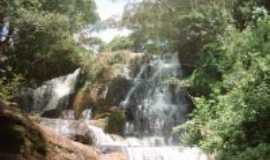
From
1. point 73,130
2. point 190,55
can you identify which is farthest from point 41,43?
point 73,130

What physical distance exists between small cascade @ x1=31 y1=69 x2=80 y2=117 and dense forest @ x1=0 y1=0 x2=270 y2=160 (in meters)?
0.77

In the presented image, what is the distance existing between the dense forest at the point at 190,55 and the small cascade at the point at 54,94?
2.54 ft

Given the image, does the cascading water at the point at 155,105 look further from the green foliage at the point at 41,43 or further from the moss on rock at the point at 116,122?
the green foliage at the point at 41,43

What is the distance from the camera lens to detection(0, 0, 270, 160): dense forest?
8.36m

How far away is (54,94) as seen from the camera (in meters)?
20.2

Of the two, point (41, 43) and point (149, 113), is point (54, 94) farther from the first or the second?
point (149, 113)

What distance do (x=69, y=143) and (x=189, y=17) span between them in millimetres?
8995

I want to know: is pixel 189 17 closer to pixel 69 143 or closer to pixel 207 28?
pixel 207 28

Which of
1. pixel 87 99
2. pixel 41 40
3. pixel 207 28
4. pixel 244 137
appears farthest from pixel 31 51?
pixel 244 137

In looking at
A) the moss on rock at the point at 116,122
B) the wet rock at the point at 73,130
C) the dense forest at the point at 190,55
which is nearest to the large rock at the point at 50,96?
the dense forest at the point at 190,55

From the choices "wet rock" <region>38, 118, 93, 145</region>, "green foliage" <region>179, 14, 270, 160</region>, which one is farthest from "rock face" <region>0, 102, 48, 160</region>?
"wet rock" <region>38, 118, 93, 145</region>

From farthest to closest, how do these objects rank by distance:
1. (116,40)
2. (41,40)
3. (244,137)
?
(116,40)
(41,40)
(244,137)

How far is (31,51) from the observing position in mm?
20484

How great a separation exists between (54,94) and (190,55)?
7.21m
